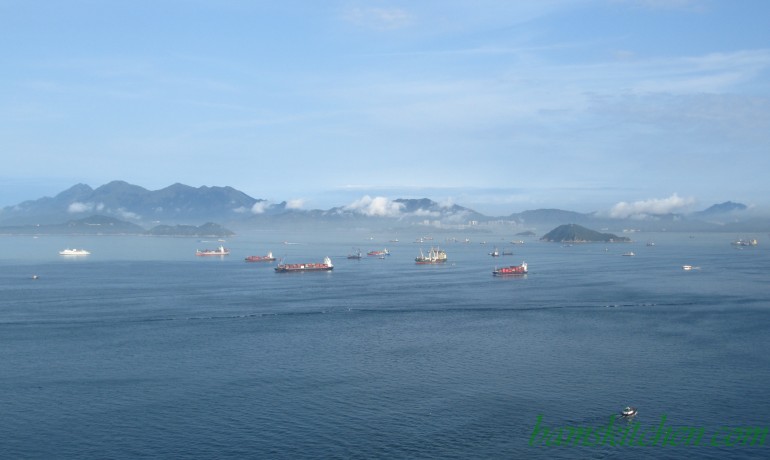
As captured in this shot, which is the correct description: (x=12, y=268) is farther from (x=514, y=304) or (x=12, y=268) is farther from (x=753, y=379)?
(x=753, y=379)

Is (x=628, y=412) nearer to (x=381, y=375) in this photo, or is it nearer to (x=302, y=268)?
(x=381, y=375)

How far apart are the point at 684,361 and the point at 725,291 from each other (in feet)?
115

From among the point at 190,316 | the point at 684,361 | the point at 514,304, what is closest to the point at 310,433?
the point at 684,361

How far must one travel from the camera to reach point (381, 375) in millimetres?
33031

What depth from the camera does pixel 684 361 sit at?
116ft

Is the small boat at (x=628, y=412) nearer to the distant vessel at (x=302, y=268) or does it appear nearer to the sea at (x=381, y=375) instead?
the sea at (x=381, y=375)

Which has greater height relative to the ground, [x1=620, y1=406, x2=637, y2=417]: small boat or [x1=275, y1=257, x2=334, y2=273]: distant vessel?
[x1=275, y1=257, x2=334, y2=273]: distant vessel

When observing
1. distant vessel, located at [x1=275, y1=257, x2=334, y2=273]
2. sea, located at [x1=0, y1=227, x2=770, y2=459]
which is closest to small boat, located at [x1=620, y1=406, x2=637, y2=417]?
sea, located at [x1=0, y1=227, x2=770, y2=459]

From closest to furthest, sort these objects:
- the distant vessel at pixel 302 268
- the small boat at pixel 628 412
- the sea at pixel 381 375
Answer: the sea at pixel 381 375, the small boat at pixel 628 412, the distant vessel at pixel 302 268

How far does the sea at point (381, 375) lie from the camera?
977 inches

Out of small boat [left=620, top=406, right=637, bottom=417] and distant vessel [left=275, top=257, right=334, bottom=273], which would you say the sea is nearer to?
small boat [left=620, top=406, right=637, bottom=417]

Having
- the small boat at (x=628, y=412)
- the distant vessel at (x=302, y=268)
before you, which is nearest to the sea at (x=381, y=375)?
the small boat at (x=628, y=412)

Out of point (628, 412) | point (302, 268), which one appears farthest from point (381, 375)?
point (302, 268)

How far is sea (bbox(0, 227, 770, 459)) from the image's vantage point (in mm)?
24812
